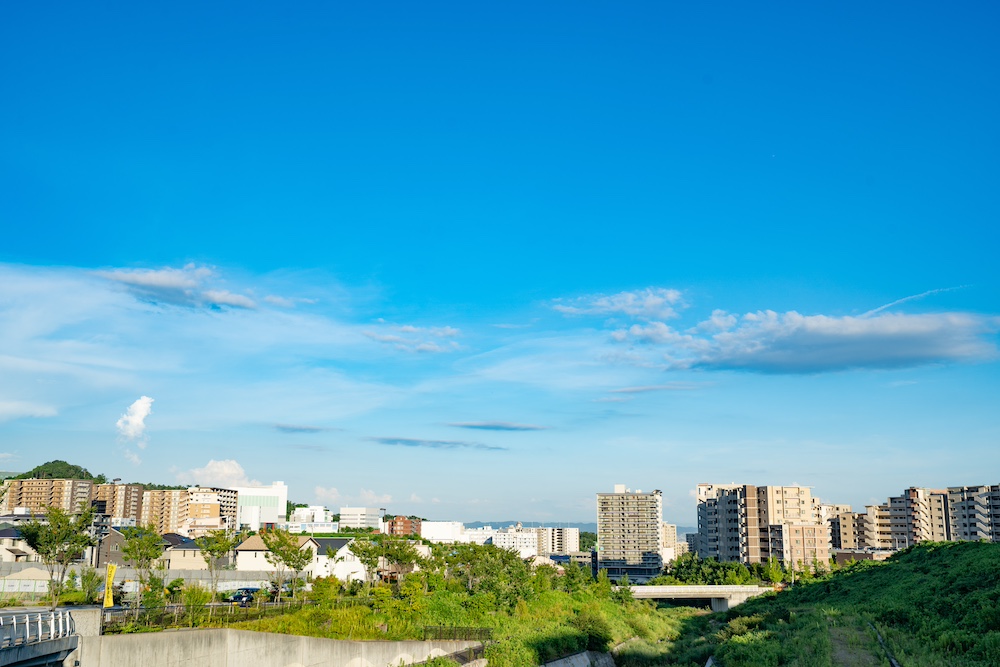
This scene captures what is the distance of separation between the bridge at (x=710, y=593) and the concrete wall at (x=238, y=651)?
5899cm

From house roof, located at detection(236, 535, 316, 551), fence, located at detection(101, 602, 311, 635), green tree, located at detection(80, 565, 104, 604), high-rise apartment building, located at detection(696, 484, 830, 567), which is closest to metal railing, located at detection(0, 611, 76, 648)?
fence, located at detection(101, 602, 311, 635)

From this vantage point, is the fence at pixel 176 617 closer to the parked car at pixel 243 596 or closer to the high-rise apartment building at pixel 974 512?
the parked car at pixel 243 596

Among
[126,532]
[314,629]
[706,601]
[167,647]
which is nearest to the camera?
[167,647]

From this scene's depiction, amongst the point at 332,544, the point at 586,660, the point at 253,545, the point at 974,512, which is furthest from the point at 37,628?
the point at 974,512

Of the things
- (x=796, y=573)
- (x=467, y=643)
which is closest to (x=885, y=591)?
(x=467, y=643)

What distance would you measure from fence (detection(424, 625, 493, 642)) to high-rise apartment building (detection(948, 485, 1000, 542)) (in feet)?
381

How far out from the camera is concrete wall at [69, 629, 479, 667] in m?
24.6

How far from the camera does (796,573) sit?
4461 inches

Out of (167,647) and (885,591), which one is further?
(885,591)

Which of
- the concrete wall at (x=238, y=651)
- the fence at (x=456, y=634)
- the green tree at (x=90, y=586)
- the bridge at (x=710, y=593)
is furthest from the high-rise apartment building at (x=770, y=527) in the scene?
the green tree at (x=90, y=586)

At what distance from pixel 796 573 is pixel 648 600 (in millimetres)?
35686

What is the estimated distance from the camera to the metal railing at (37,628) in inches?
819

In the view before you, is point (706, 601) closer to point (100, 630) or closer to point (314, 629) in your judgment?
point (314, 629)

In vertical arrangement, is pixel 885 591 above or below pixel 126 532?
below
